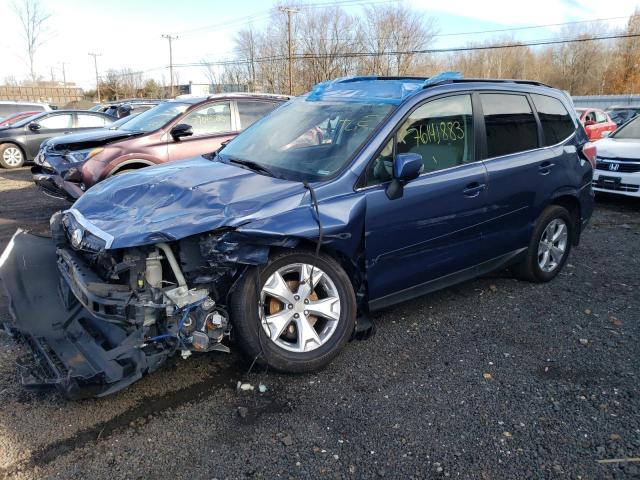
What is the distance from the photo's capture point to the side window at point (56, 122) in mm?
13289

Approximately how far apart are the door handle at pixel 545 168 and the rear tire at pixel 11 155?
43.6 feet

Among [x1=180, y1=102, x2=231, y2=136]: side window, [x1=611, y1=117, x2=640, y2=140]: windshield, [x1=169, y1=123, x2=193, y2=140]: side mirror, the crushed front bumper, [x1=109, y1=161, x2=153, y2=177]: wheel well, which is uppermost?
[x1=180, y1=102, x2=231, y2=136]: side window

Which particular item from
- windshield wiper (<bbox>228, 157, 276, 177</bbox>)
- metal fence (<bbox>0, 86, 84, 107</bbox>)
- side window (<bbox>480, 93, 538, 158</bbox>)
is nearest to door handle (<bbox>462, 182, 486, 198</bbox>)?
side window (<bbox>480, 93, 538, 158</bbox>)

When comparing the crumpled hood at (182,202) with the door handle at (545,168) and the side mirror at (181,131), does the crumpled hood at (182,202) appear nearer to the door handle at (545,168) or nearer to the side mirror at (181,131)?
the door handle at (545,168)

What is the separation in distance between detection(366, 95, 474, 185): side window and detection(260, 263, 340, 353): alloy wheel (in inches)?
30.1

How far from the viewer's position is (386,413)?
289cm

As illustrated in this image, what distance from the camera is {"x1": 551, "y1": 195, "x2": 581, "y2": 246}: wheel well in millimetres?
4793

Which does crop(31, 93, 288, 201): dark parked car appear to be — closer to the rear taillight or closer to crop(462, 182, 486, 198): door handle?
crop(462, 182, 486, 198): door handle

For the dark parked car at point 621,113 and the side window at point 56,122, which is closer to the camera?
the side window at point 56,122

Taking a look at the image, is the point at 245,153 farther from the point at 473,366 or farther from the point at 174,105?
the point at 174,105

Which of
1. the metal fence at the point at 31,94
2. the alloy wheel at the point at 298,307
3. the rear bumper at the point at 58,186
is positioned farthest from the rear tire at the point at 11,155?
the metal fence at the point at 31,94

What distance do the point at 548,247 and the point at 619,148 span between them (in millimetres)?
4554

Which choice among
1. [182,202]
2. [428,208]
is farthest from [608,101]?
[182,202]

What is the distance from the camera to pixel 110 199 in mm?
3422
